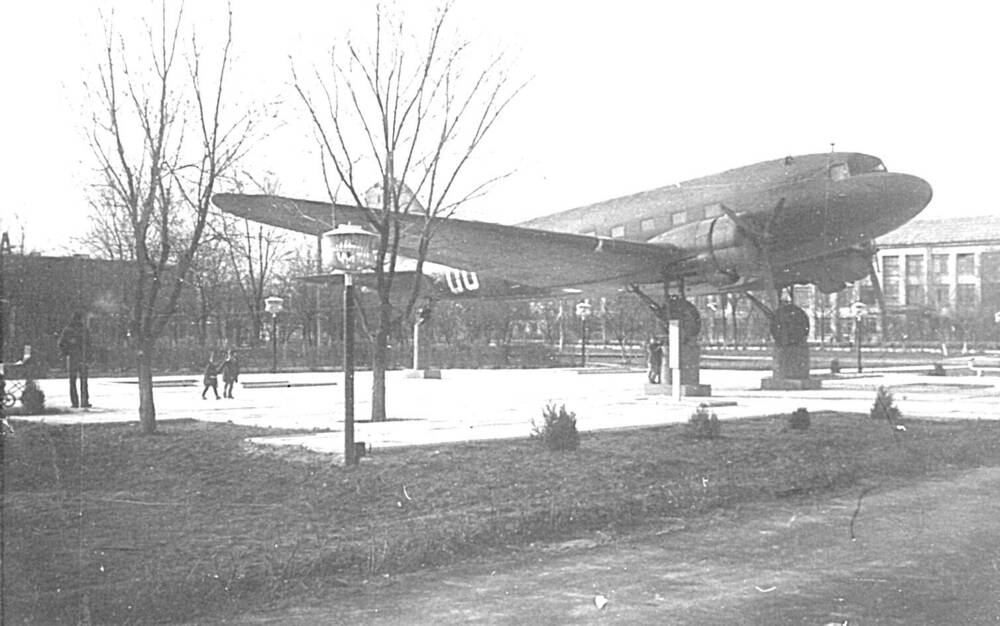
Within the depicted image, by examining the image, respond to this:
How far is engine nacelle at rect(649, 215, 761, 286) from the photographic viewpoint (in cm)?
2331

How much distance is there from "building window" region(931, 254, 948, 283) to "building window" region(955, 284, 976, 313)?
1.16 metres

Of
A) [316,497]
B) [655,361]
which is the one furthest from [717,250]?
[316,497]

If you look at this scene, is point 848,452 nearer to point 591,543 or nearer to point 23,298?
point 591,543

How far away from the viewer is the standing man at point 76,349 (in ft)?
55.3

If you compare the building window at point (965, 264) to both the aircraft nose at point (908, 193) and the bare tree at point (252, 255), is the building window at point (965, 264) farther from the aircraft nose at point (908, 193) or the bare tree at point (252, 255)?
the bare tree at point (252, 255)

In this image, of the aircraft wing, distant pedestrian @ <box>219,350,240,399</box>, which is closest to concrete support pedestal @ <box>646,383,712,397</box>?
the aircraft wing

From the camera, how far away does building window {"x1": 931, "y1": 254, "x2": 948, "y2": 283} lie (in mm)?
25469

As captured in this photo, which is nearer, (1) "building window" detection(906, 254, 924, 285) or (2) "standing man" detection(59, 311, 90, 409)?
(2) "standing man" detection(59, 311, 90, 409)

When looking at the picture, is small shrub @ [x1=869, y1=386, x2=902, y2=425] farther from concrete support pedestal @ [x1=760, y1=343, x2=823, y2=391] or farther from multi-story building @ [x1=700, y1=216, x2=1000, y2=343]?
concrete support pedestal @ [x1=760, y1=343, x2=823, y2=391]

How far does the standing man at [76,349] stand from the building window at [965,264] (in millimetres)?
19871

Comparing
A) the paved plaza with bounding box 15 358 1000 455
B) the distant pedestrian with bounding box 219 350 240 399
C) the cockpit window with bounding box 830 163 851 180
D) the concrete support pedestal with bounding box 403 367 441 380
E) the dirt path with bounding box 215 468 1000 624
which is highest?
the cockpit window with bounding box 830 163 851 180

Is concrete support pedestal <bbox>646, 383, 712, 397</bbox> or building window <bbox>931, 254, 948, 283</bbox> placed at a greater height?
building window <bbox>931, 254, 948, 283</bbox>

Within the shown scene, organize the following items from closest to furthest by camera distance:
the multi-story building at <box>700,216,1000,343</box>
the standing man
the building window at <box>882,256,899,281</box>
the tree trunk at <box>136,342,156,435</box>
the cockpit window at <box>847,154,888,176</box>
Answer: the tree trunk at <box>136,342,156,435</box> < the standing man < the multi-story building at <box>700,216,1000,343</box> < the cockpit window at <box>847,154,888,176</box> < the building window at <box>882,256,899,281</box>

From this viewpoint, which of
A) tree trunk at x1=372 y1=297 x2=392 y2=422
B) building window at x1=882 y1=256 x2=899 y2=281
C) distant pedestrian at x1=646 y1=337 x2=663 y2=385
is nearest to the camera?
tree trunk at x1=372 y1=297 x2=392 y2=422
